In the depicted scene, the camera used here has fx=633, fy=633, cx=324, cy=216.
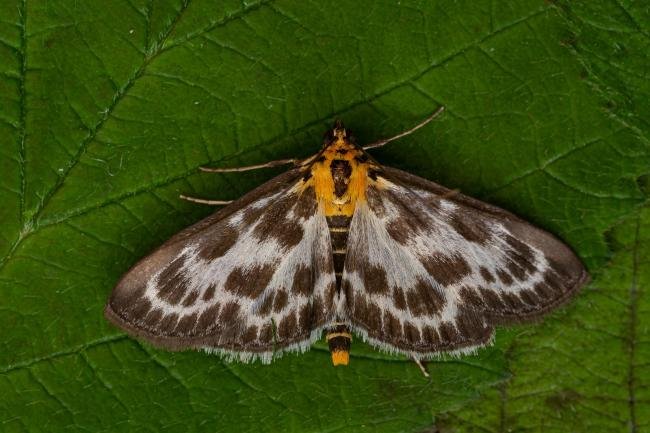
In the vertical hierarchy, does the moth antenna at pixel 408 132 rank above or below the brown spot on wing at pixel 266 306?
above

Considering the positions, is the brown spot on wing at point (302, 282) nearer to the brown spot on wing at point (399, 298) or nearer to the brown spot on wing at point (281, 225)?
the brown spot on wing at point (281, 225)

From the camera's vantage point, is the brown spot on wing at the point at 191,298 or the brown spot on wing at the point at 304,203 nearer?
the brown spot on wing at the point at 191,298

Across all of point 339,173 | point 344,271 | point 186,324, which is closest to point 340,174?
point 339,173

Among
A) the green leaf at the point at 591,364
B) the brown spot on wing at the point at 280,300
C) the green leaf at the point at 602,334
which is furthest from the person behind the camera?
the brown spot on wing at the point at 280,300

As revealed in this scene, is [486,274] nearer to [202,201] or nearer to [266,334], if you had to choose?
[266,334]

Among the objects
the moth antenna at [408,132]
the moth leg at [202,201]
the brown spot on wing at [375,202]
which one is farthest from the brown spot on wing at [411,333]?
the moth leg at [202,201]

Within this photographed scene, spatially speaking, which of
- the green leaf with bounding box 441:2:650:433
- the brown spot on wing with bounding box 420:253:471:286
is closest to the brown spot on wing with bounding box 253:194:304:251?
the brown spot on wing with bounding box 420:253:471:286

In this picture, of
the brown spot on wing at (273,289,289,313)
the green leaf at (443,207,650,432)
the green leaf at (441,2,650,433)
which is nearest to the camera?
the green leaf at (441,2,650,433)

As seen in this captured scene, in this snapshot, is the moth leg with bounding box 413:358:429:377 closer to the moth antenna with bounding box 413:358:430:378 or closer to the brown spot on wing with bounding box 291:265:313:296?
the moth antenna with bounding box 413:358:430:378
